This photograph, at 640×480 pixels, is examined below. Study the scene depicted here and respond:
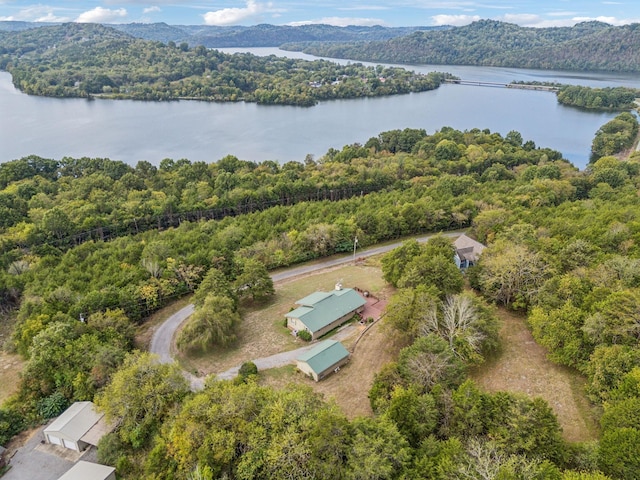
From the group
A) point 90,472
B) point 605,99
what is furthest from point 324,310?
point 605,99

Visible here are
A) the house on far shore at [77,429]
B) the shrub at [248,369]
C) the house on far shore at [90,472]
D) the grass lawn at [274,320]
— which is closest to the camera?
the house on far shore at [90,472]

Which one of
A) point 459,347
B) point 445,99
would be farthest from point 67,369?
point 445,99

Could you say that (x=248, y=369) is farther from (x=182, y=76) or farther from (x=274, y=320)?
(x=182, y=76)

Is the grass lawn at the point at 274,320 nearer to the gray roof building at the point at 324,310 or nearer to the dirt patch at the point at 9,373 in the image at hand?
the gray roof building at the point at 324,310

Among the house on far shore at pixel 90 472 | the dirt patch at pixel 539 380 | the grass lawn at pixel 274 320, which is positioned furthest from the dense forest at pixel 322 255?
the grass lawn at pixel 274 320

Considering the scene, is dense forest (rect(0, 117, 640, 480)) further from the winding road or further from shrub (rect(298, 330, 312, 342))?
shrub (rect(298, 330, 312, 342))

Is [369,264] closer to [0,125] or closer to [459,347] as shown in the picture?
[459,347]
